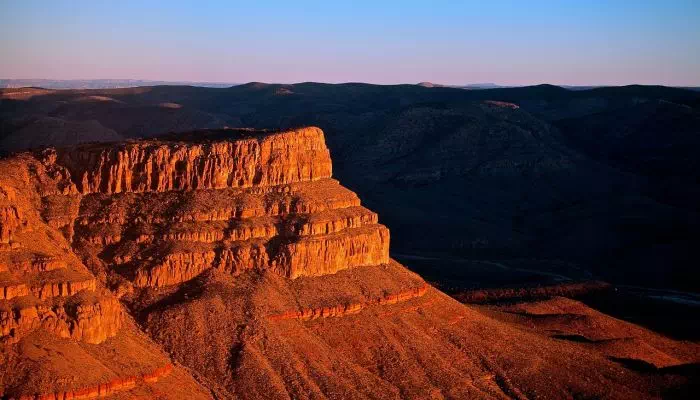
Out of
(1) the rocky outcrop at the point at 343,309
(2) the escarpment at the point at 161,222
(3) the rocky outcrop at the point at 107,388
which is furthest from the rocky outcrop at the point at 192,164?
(3) the rocky outcrop at the point at 107,388

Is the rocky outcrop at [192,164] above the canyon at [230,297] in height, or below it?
above

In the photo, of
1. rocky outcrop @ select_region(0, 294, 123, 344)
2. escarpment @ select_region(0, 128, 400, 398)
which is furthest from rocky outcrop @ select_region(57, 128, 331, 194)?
rocky outcrop @ select_region(0, 294, 123, 344)

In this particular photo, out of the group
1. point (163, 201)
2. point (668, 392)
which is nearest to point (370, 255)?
point (163, 201)

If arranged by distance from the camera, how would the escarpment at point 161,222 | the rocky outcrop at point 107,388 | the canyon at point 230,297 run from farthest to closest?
1. the escarpment at point 161,222
2. the canyon at point 230,297
3. the rocky outcrop at point 107,388

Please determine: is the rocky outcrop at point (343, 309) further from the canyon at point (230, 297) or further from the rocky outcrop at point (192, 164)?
the rocky outcrop at point (192, 164)

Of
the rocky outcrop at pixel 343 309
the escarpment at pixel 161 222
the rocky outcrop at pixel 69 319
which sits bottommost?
the rocky outcrop at pixel 343 309

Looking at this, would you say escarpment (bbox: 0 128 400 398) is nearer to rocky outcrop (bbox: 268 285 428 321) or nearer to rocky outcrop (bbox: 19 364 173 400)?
rocky outcrop (bbox: 268 285 428 321)

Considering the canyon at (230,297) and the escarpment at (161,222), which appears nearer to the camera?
the canyon at (230,297)

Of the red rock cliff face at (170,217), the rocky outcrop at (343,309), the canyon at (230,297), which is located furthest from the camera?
the rocky outcrop at (343,309)

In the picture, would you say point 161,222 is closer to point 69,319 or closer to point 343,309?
point 343,309

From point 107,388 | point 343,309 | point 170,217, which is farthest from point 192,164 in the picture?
point 107,388
